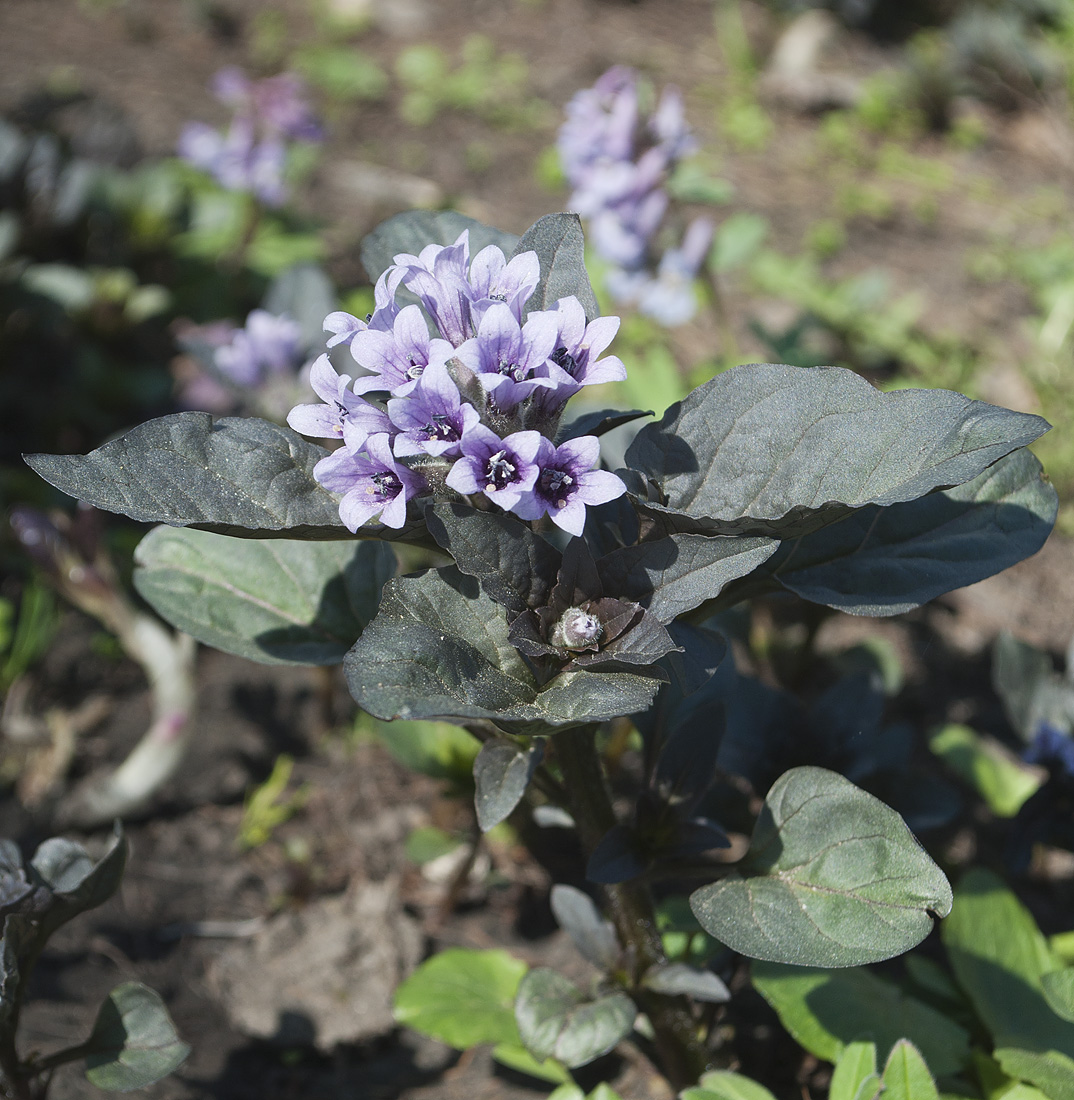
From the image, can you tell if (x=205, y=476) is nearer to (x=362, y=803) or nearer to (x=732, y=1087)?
(x=732, y=1087)

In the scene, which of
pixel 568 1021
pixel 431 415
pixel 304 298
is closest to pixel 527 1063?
pixel 568 1021

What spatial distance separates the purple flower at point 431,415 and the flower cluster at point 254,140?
3.25 meters

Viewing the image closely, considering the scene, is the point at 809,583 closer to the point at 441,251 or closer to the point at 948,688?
the point at 441,251

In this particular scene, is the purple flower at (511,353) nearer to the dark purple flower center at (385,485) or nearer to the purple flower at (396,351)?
the purple flower at (396,351)

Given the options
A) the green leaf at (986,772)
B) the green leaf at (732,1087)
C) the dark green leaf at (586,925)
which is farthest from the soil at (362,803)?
the dark green leaf at (586,925)

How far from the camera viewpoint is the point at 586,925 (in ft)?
5.64

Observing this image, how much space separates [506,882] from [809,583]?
53.6 inches

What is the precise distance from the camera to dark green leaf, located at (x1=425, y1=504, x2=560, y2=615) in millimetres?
1235

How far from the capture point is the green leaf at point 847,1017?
1.76 m

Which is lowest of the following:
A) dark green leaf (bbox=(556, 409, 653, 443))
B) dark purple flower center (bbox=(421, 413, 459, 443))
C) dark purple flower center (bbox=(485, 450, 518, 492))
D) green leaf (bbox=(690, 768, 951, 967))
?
green leaf (bbox=(690, 768, 951, 967))

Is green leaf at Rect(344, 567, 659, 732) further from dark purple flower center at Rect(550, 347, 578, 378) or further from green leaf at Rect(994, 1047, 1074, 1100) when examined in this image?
green leaf at Rect(994, 1047, 1074, 1100)

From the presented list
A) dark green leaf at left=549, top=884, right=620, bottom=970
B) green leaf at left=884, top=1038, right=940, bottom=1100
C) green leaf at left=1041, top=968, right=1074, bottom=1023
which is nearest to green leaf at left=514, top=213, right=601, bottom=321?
dark green leaf at left=549, top=884, right=620, bottom=970

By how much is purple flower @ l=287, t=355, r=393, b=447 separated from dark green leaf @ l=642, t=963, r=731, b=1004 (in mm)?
1098

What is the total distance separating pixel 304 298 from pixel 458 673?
2.26 meters
